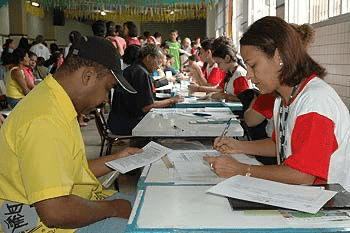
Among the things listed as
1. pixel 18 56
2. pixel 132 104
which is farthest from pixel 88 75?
pixel 18 56

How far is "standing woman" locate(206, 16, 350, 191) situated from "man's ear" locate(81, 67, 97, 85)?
583 millimetres

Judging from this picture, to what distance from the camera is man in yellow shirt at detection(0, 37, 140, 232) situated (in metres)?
1.52

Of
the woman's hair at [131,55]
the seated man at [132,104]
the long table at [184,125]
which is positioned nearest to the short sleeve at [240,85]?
the seated man at [132,104]

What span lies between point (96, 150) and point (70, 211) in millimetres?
4935

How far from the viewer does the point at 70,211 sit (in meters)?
1.59

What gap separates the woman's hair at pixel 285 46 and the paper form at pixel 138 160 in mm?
680

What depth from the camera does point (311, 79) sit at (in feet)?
6.39

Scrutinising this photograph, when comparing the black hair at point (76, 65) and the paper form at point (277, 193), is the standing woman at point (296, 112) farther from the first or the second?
the black hair at point (76, 65)

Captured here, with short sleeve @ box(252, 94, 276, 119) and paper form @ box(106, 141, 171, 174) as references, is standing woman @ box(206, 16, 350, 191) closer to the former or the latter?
paper form @ box(106, 141, 171, 174)

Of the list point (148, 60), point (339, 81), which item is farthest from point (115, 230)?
point (148, 60)

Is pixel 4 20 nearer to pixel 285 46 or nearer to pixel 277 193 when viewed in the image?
pixel 285 46

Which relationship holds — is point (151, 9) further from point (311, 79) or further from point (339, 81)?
point (311, 79)

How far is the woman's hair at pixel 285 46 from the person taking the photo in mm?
1913

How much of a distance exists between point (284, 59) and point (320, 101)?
0.23m
